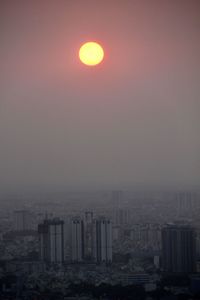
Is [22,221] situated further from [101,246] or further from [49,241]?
[101,246]

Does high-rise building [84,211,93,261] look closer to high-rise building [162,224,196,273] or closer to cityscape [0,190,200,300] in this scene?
cityscape [0,190,200,300]

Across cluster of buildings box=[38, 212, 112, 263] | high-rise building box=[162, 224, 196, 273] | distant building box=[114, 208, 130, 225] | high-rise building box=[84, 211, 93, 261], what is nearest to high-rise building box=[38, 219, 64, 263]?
cluster of buildings box=[38, 212, 112, 263]

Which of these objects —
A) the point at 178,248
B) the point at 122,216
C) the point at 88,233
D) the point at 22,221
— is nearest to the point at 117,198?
the point at 122,216

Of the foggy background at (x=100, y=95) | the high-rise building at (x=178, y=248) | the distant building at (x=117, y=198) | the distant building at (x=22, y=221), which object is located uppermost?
the foggy background at (x=100, y=95)

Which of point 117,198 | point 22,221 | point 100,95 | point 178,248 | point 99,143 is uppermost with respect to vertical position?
point 100,95

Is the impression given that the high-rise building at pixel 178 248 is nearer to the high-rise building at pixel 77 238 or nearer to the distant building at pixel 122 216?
the distant building at pixel 122 216

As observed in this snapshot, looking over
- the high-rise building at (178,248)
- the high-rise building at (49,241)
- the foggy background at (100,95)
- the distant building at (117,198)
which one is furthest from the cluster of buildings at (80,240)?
the high-rise building at (178,248)
